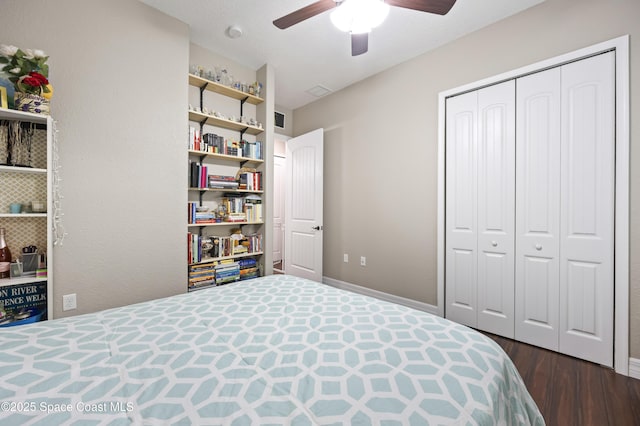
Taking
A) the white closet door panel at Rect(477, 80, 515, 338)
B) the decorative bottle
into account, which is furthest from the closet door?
the decorative bottle

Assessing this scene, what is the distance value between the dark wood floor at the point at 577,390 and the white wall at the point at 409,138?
0.92ft

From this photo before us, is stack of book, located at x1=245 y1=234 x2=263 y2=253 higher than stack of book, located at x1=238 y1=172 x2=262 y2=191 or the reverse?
the reverse

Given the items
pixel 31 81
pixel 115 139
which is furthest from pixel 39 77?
pixel 115 139

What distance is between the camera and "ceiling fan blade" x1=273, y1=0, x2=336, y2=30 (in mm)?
1589

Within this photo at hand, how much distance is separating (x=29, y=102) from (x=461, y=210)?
10.9 ft

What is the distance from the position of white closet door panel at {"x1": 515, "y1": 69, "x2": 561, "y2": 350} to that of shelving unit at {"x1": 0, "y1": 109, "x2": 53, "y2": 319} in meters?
3.40

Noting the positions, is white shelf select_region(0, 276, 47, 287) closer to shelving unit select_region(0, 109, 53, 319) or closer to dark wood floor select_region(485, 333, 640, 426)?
shelving unit select_region(0, 109, 53, 319)

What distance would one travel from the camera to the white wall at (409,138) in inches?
75.5

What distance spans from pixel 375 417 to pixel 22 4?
3015 mm

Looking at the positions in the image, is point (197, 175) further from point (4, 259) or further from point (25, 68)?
point (4, 259)

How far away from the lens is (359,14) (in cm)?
156

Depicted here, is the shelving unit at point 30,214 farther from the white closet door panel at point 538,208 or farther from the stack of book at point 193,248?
the white closet door panel at point 538,208

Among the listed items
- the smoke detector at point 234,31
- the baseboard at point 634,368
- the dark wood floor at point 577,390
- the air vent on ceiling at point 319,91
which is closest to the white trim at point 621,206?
the baseboard at point 634,368

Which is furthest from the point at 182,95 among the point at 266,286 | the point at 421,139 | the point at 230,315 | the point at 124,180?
the point at 421,139
